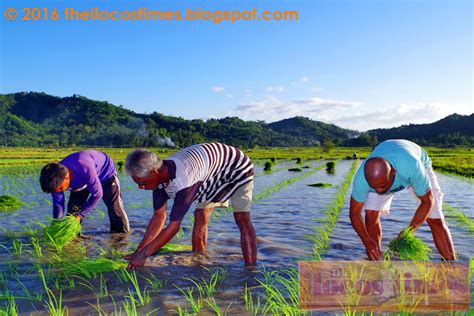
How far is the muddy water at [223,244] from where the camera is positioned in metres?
3.00

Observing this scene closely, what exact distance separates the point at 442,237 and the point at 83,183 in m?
3.39

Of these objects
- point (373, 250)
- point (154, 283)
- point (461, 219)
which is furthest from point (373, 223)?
point (461, 219)

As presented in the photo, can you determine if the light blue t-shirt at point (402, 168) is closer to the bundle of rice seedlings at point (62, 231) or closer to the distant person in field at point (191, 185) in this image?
the distant person in field at point (191, 185)

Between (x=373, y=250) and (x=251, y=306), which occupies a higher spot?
(x=373, y=250)

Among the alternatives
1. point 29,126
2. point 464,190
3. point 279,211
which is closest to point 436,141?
point 464,190

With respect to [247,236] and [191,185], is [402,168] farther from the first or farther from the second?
[191,185]

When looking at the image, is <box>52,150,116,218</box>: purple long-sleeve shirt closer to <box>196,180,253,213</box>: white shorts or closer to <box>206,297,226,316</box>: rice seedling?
<box>196,180,253,213</box>: white shorts

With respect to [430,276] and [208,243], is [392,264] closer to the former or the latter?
[430,276]

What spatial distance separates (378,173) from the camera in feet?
9.76

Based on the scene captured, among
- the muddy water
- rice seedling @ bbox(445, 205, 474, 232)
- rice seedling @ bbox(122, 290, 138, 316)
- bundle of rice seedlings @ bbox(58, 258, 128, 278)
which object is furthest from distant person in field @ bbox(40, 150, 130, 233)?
rice seedling @ bbox(445, 205, 474, 232)

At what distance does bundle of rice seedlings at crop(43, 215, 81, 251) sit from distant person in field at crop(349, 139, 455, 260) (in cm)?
264

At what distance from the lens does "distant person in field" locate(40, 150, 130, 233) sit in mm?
3803

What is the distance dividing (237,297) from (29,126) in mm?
97873

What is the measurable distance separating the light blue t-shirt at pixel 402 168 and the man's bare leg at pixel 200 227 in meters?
1.39
